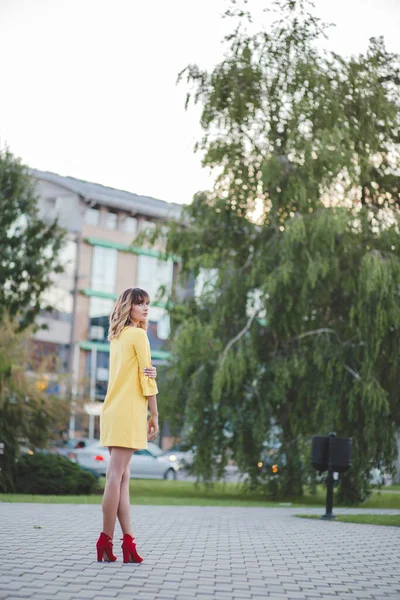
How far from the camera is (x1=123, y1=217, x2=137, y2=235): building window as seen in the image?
7219 centimetres

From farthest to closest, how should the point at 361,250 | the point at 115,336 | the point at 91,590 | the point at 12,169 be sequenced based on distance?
the point at 12,169 < the point at 361,250 < the point at 115,336 < the point at 91,590

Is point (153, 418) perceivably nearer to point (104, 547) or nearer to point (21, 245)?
point (104, 547)

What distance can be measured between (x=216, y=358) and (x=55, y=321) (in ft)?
147

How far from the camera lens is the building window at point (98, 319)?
70.4 m

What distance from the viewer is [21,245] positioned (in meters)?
35.1

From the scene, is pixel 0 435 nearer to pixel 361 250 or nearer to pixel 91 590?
pixel 361 250

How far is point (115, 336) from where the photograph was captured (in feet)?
26.9

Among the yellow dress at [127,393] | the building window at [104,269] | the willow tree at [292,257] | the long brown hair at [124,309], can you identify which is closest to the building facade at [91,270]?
the building window at [104,269]

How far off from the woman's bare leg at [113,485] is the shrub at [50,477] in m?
14.4

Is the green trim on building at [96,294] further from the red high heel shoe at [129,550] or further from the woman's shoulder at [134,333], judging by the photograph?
the red high heel shoe at [129,550]

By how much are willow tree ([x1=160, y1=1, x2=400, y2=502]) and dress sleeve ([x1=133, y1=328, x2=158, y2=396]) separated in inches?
581

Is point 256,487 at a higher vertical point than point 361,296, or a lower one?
lower

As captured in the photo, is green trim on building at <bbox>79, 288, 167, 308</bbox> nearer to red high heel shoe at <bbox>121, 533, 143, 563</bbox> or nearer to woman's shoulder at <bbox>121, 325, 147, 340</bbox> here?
woman's shoulder at <bbox>121, 325, 147, 340</bbox>

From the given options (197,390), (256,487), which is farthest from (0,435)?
(256,487)
